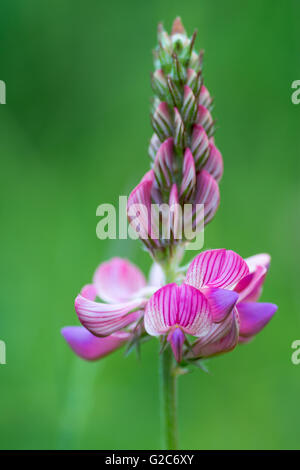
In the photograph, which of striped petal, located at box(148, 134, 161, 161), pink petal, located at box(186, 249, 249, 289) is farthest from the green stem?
striped petal, located at box(148, 134, 161, 161)

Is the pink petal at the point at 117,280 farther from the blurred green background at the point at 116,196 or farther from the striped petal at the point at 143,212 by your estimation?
the striped petal at the point at 143,212

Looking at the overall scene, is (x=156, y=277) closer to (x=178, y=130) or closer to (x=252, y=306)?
(x=252, y=306)

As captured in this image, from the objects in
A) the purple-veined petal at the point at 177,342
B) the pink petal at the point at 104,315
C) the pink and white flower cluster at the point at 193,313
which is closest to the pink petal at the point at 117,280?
the pink and white flower cluster at the point at 193,313

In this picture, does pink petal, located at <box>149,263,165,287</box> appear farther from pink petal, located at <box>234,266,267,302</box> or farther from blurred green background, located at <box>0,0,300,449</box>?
pink petal, located at <box>234,266,267,302</box>

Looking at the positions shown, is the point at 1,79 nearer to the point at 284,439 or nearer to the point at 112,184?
the point at 112,184

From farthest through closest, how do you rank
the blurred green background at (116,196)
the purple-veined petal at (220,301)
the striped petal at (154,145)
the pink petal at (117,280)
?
the blurred green background at (116,196), the pink petal at (117,280), the striped petal at (154,145), the purple-veined petal at (220,301)

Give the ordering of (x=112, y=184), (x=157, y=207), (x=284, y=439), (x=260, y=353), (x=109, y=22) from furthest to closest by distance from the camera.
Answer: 1. (x=109, y=22)
2. (x=112, y=184)
3. (x=260, y=353)
4. (x=284, y=439)
5. (x=157, y=207)

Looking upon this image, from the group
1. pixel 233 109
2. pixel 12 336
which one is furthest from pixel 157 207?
pixel 233 109
